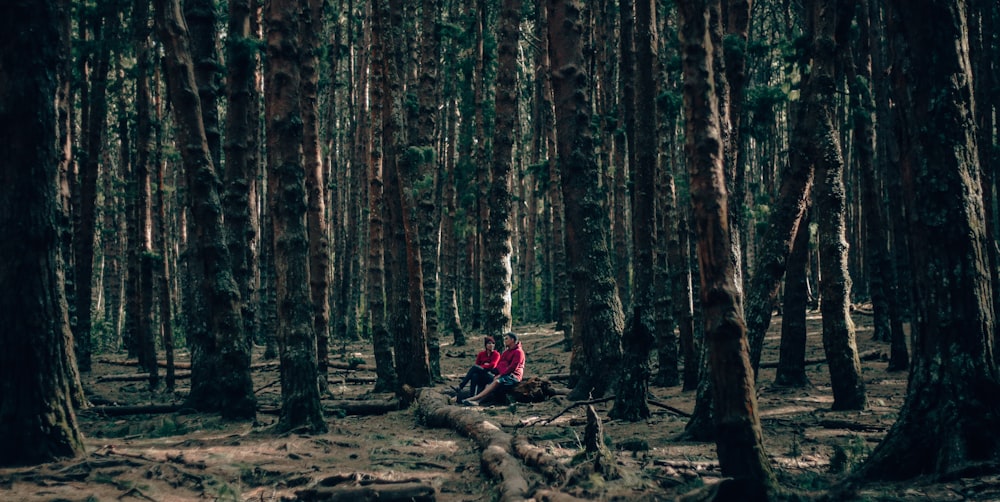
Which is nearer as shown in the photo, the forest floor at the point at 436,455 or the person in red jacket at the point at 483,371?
the forest floor at the point at 436,455

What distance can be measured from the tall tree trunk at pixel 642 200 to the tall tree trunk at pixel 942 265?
9.90 ft

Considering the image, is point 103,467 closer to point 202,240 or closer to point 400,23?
point 202,240

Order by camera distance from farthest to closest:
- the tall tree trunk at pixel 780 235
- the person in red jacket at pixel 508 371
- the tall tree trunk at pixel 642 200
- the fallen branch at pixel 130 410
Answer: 1. the person in red jacket at pixel 508 371
2. the fallen branch at pixel 130 410
3. the tall tree trunk at pixel 642 200
4. the tall tree trunk at pixel 780 235

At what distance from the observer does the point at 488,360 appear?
11.7 m

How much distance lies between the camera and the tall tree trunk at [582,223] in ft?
33.0

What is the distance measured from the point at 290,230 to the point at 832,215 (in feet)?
20.1

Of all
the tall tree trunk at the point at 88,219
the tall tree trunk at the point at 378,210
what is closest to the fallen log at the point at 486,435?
the tall tree trunk at the point at 378,210

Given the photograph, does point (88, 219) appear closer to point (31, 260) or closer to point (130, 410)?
point (130, 410)

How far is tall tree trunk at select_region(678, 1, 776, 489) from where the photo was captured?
16.0 ft

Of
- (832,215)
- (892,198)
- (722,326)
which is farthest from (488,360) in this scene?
(892,198)

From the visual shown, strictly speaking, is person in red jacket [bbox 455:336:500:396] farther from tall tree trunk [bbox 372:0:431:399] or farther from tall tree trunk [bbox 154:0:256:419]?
tall tree trunk [bbox 154:0:256:419]

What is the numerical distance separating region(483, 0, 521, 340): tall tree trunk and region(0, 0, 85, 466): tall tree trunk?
7698 millimetres

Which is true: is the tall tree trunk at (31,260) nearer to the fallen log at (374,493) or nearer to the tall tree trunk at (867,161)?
the fallen log at (374,493)

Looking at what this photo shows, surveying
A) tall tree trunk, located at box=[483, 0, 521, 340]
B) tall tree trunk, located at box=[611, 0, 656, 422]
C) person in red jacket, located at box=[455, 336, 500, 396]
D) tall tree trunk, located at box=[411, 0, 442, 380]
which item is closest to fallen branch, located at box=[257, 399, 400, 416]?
person in red jacket, located at box=[455, 336, 500, 396]
